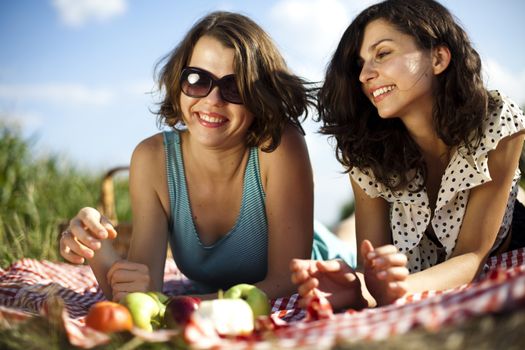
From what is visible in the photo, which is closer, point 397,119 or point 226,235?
point 397,119

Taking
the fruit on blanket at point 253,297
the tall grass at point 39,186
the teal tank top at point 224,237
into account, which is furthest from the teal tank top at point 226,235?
the tall grass at point 39,186

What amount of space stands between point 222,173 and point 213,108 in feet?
1.57

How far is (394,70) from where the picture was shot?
2.69 metres

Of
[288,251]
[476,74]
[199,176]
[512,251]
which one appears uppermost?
[476,74]

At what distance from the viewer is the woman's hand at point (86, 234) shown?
96.9 inches

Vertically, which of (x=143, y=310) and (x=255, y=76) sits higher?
(x=255, y=76)

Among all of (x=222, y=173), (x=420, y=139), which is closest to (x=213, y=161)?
(x=222, y=173)

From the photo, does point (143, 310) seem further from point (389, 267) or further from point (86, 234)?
point (389, 267)

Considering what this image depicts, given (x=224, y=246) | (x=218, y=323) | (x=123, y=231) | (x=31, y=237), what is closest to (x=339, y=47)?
(x=224, y=246)

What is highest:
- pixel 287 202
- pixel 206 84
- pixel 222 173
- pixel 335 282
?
pixel 206 84

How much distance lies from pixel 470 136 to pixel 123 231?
273 centimetres

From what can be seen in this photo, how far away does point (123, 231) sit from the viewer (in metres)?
4.64

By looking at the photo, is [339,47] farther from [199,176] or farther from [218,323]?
[218,323]

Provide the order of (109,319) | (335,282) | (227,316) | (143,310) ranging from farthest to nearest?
(335,282) < (143,310) < (227,316) < (109,319)
